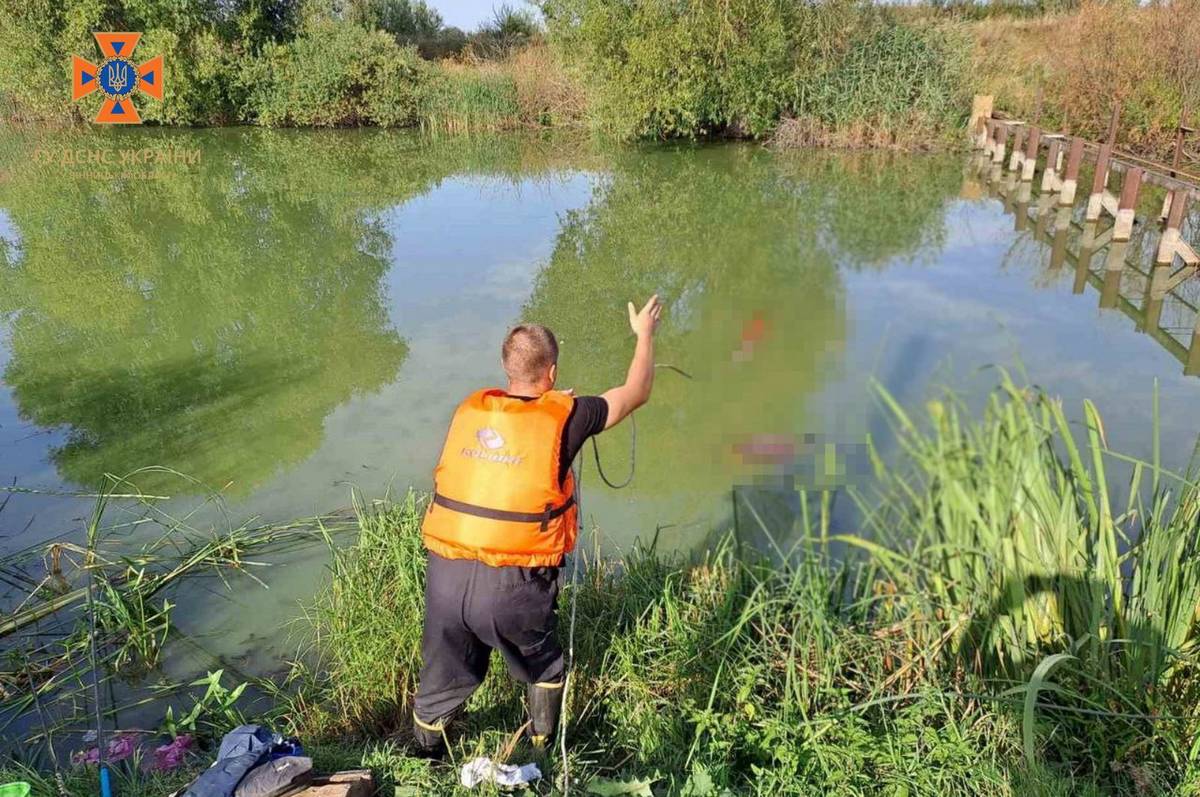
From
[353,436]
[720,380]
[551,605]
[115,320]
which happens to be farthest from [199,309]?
[551,605]

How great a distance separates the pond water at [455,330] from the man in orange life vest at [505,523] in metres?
0.97

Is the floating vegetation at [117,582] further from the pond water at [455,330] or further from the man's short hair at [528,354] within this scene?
the man's short hair at [528,354]

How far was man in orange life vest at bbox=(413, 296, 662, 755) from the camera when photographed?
249 centimetres

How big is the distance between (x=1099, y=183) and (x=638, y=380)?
409 inches

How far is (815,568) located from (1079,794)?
1.07 meters

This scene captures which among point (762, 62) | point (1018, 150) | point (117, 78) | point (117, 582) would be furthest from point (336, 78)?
point (117, 582)

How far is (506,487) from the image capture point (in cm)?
248

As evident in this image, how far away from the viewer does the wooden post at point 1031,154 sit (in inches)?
518

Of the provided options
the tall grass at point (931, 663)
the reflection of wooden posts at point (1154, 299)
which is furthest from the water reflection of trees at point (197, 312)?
the reflection of wooden posts at point (1154, 299)

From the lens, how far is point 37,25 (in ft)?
72.6

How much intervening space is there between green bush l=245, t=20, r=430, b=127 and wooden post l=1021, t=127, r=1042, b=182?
54.9ft

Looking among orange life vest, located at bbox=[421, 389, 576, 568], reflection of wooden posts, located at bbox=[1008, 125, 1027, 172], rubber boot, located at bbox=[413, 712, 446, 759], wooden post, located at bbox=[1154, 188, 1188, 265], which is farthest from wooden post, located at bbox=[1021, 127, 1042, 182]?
rubber boot, located at bbox=[413, 712, 446, 759]

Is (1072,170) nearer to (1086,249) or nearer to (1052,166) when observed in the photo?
(1052,166)

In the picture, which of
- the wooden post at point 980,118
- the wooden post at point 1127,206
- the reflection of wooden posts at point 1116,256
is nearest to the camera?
the reflection of wooden posts at point 1116,256
